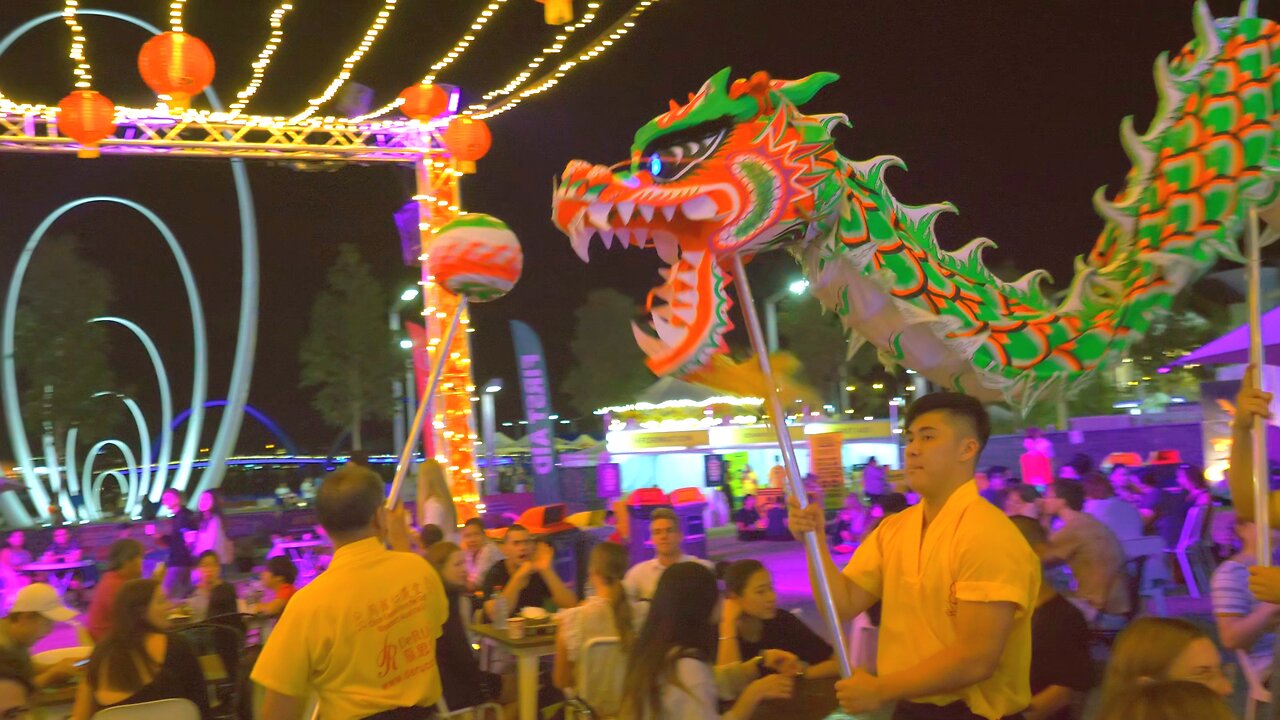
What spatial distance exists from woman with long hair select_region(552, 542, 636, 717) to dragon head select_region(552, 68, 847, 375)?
114cm

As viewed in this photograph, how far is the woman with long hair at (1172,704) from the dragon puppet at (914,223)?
184 centimetres

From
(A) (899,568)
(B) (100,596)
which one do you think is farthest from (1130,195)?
(B) (100,596)

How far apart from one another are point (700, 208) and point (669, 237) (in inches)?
5.9

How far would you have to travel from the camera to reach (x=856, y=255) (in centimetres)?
418

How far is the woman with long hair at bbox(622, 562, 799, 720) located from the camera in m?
3.21

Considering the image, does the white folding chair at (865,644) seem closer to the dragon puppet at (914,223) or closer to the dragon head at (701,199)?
the dragon puppet at (914,223)

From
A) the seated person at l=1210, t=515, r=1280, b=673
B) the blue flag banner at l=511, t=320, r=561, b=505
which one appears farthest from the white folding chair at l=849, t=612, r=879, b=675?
the blue flag banner at l=511, t=320, r=561, b=505

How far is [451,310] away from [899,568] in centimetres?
1053

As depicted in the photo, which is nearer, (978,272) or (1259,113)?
(1259,113)

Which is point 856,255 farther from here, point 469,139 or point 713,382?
point 469,139

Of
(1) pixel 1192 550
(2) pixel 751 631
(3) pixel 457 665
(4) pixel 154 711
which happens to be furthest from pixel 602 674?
(1) pixel 1192 550

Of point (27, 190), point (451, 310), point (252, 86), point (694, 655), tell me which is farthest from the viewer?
point (27, 190)

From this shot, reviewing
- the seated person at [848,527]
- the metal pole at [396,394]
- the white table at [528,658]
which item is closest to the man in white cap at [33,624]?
the white table at [528,658]

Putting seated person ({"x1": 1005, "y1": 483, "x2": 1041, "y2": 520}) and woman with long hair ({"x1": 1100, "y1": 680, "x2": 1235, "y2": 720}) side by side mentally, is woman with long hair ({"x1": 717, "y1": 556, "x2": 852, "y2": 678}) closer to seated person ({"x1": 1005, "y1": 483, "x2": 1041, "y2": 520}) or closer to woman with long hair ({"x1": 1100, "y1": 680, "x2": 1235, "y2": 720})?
woman with long hair ({"x1": 1100, "y1": 680, "x2": 1235, "y2": 720})
